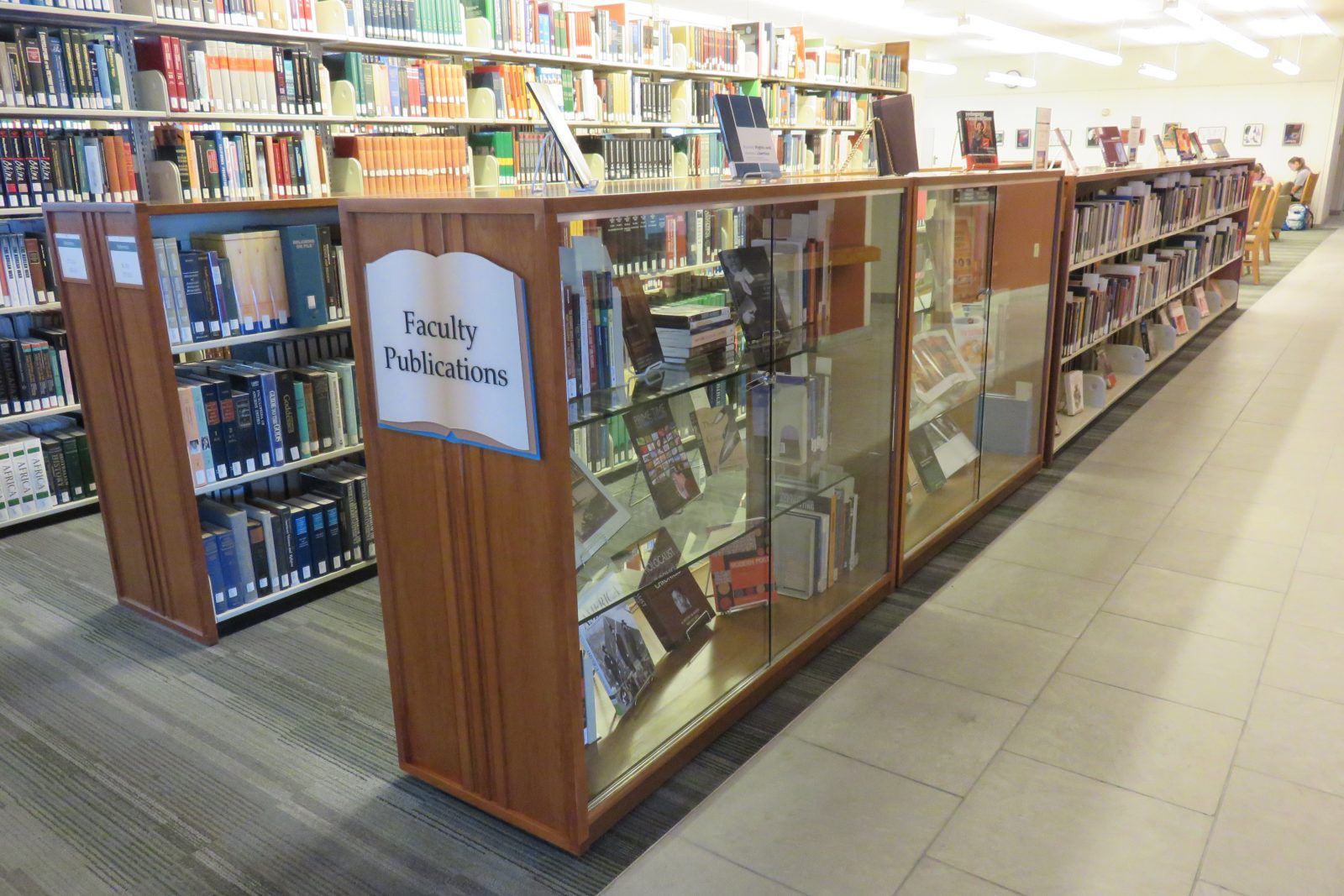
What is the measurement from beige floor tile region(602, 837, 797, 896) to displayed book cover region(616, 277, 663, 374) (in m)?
1.08

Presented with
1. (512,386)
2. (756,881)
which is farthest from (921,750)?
(512,386)

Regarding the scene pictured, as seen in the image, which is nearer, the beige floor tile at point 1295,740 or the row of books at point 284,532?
the beige floor tile at point 1295,740

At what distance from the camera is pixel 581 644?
2105 mm

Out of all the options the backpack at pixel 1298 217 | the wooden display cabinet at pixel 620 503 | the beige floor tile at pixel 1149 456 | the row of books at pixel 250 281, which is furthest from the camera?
the backpack at pixel 1298 217

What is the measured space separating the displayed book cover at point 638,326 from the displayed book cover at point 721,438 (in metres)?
0.26

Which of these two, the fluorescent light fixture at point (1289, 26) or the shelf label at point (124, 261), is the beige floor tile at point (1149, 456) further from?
the fluorescent light fixture at point (1289, 26)

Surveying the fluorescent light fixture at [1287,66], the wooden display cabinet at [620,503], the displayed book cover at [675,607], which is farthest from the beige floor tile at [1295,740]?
the fluorescent light fixture at [1287,66]

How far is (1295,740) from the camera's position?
2.42m

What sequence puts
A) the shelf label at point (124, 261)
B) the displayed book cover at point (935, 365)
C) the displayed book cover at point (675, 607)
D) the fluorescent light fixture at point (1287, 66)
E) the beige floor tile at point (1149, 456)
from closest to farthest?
the displayed book cover at point (675, 607), the shelf label at point (124, 261), the displayed book cover at point (935, 365), the beige floor tile at point (1149, 456), the fluorescent light fixture at point (1287, 66)

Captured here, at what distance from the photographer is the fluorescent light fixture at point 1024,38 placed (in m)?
10.1

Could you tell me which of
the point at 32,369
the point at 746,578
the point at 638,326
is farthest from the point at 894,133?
the point at 32,369

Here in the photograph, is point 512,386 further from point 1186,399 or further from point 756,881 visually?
point 1186,399

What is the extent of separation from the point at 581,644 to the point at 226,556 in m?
1.55

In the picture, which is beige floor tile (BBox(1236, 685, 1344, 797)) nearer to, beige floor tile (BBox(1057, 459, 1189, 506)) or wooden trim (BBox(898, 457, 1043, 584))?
wooden trim (BBox(898, 457, 1043, 584))
